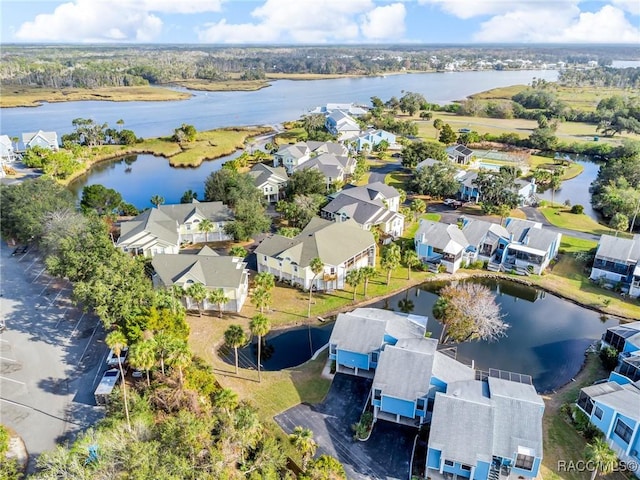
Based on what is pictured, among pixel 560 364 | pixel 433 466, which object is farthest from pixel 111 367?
pixel 560 364

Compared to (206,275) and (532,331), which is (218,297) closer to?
(206,275)

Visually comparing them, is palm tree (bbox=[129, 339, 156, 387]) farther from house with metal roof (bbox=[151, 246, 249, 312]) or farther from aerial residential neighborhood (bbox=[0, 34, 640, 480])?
house with metal roof (bbox=[151, 246, 249, 312])

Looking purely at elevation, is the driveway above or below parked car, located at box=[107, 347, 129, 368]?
below

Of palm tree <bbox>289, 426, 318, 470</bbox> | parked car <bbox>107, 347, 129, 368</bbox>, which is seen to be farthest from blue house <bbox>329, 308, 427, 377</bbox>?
parked car <bbox>107, 347, 129, 368</bbox>

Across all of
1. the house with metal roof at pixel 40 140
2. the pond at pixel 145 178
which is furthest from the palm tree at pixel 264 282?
the house with metal roof at pixel 40 140

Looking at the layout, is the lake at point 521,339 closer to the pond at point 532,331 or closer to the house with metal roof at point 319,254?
the pond at point 532,331

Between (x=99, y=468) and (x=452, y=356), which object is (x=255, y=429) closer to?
(x=99, y=468)
